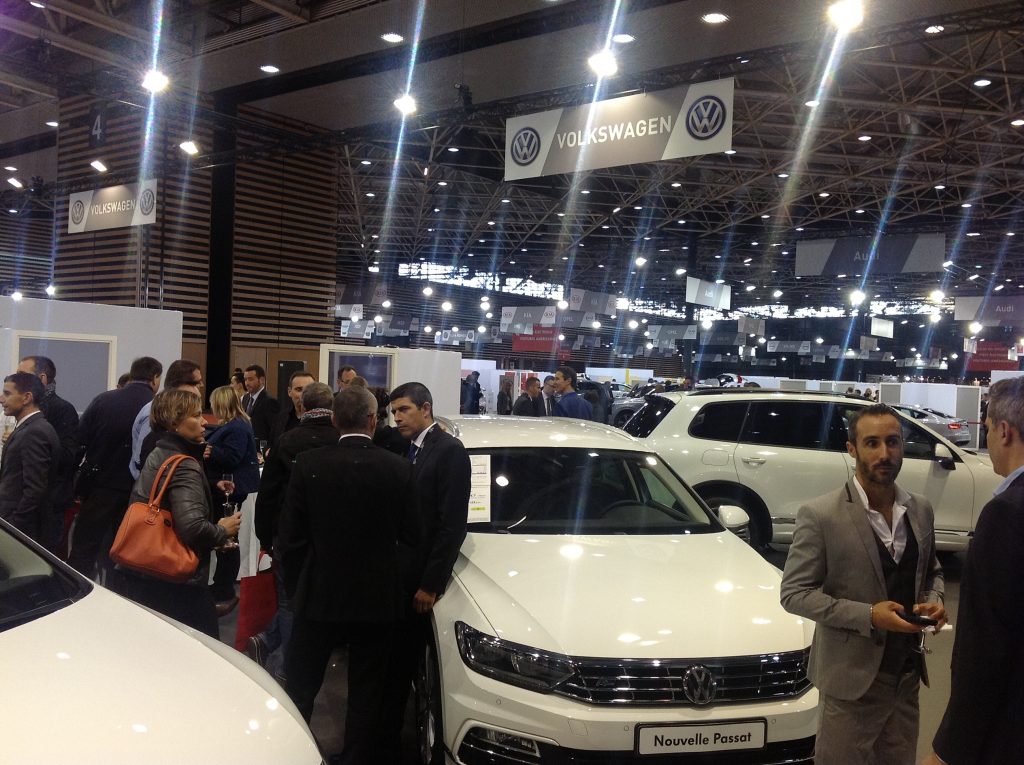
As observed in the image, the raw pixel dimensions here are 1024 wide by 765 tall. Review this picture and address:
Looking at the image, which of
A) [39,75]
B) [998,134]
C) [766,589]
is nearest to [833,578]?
[766,589]

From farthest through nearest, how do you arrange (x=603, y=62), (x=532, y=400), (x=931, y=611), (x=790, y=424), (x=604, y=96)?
(x=532, y=400)
(x=604, y=96)
(x=603, y=62)
(x=790, y=424)
(x=931, y=611)

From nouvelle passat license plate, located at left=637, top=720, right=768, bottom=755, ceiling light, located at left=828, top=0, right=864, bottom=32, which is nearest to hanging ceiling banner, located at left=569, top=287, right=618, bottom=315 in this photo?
ceiling light, located at left=828, top=0, right=864, bottom=32

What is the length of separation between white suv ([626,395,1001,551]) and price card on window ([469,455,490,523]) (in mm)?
3433

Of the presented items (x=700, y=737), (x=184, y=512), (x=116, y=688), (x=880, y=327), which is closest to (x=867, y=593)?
(x=700, y=737)

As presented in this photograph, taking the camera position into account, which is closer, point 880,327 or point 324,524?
point 324,524

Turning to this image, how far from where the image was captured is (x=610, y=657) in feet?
9.47

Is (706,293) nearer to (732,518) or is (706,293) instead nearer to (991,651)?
(732,518)

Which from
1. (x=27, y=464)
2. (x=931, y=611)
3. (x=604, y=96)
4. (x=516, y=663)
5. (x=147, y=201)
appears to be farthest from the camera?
(x=147, y=201)

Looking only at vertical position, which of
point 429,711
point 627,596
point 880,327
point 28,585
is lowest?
point 429,711

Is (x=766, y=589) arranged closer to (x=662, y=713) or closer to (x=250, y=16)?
(x=662, y=713)

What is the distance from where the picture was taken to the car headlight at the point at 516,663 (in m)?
2.88

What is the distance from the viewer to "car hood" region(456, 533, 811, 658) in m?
2.98

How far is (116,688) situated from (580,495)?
263 cm

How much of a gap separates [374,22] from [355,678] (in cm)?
817
